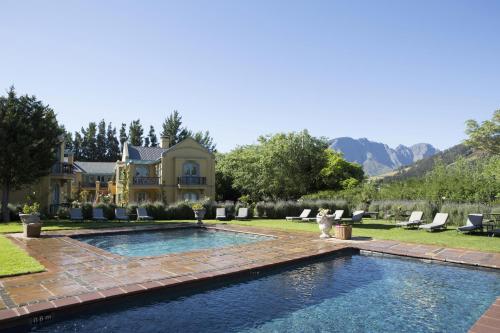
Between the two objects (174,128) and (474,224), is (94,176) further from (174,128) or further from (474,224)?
(474,224)

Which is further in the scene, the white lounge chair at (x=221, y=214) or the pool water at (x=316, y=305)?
the white lounge chair at (x=221, y=214)

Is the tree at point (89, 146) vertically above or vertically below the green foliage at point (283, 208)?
above

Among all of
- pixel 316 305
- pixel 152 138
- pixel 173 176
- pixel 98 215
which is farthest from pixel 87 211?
pixel 152 138

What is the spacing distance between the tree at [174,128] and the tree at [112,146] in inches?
458

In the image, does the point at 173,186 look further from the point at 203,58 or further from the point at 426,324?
the point at 426,324

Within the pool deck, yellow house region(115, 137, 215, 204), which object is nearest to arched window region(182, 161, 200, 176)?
yellow house region(115, 137, 215, 204)

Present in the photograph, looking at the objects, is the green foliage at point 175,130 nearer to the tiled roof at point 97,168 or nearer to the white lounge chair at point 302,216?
the tiled roof at point 97,168

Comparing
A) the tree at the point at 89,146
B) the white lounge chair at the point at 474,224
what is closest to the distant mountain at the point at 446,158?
the tree at the point at 89,146

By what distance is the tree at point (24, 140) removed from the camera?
2142 cm

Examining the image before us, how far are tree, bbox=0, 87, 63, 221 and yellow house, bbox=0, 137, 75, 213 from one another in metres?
2.47

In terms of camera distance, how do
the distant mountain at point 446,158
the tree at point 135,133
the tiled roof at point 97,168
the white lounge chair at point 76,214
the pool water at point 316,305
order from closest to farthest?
the pool water at point 316,305, the white lounge chair at point 76,214, the tiled roof at point 97,168, the tree at point 135,133, the distant mountain at point 446,158

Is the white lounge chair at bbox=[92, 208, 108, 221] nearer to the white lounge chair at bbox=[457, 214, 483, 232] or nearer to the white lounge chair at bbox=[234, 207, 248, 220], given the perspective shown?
the white lounge chair at bbox=[234, 207, 248, 220]

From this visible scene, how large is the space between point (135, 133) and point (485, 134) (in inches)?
2074

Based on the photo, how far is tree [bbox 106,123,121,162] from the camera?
68.7 meters
